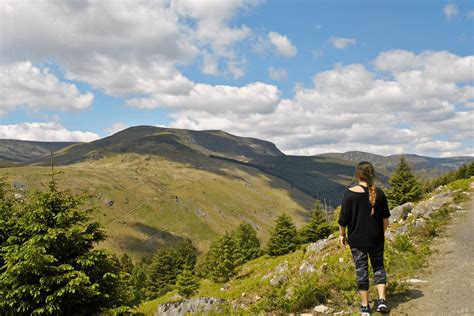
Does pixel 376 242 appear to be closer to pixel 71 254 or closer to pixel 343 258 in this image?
pixel 343 258

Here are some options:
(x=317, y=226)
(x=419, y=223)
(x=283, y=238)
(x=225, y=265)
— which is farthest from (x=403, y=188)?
(x=225, y=265)

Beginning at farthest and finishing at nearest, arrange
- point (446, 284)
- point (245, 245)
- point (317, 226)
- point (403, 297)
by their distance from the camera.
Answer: point (245, 245) → point (317, 226) → point (446, 284) → point (403, 297)

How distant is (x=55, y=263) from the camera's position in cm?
1403

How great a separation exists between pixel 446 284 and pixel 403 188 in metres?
27.4

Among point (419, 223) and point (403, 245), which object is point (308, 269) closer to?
point (403, 245)

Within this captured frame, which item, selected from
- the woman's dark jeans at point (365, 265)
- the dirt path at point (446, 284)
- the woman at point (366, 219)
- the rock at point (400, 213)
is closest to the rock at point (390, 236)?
the dirt path at point (446, 284)

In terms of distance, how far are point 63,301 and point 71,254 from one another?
6.40ft

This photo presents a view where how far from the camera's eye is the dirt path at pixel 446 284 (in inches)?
306

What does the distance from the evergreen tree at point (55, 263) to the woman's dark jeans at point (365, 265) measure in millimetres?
10568

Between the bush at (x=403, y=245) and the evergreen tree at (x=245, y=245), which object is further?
the evergreen tree at (x=245, y=245)

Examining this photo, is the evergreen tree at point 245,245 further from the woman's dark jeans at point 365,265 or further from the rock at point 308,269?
the woman's dark jeans at point 365,265

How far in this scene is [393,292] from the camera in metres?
8.97

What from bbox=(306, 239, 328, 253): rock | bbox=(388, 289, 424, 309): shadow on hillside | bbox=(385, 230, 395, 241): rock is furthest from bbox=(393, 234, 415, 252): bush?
bbox=(306, 239, 328, 253): rock

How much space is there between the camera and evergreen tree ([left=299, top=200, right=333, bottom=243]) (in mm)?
45688
